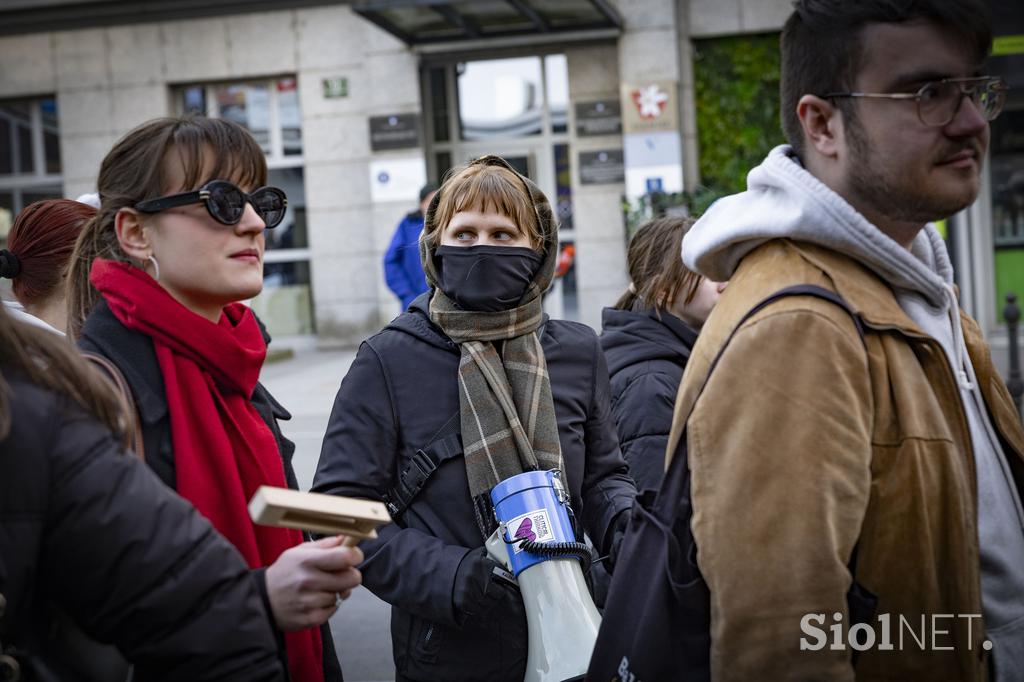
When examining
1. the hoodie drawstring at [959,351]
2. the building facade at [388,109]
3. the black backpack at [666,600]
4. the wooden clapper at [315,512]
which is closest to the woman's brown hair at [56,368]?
the wooden clapper at [315,512]

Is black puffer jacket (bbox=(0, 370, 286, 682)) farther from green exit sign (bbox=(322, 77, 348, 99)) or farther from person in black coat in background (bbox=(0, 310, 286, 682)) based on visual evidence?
green exit sign (bbox=(322, 77, 348, 99))

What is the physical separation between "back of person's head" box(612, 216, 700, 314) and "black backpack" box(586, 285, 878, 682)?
A: 2016mm

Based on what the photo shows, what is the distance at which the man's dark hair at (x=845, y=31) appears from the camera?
187 cm

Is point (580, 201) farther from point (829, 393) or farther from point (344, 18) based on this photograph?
point (829, 393)

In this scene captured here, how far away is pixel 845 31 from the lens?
6.29 ft

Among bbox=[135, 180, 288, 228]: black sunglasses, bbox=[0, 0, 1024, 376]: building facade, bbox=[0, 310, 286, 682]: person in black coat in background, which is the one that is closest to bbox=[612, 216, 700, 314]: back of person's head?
bbox=[135, 180, 288, 228]: black sunglasses

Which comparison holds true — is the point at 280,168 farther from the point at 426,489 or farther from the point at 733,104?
the point at 426,489

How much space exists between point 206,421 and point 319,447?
7499 mm

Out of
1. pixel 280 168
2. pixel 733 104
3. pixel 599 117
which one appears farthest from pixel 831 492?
pixel 280 168

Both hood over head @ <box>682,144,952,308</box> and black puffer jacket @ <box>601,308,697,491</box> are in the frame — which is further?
black puffer jacket @ <box>601,308,697,491</box>

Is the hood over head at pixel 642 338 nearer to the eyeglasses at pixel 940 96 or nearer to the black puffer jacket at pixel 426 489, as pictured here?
the black puffer jacket at pixel 426 489

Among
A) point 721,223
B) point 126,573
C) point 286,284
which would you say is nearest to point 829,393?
point 721,223

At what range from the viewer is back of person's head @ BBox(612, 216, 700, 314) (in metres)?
3.95

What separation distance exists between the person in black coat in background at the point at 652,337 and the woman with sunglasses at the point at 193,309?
1.30m
